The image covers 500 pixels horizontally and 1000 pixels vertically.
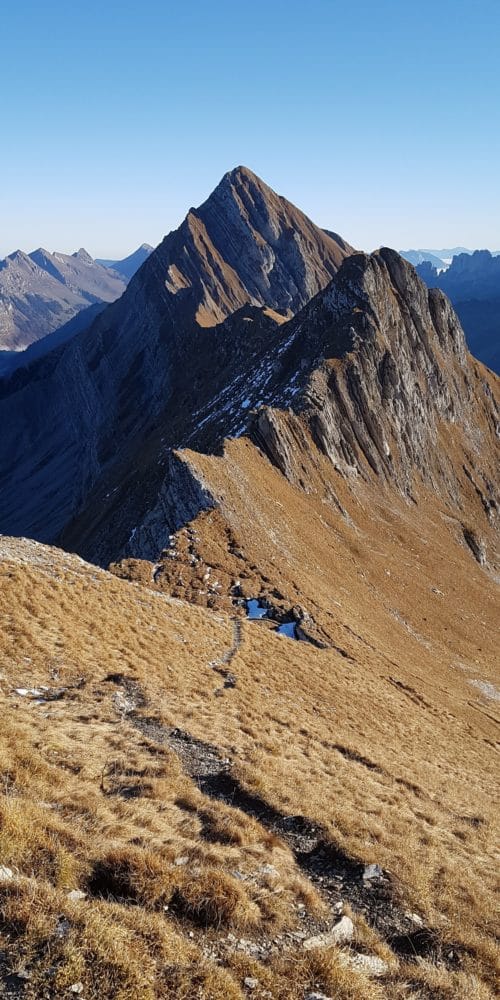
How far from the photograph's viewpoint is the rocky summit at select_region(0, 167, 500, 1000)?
873cm

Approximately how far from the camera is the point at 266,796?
14141 mm

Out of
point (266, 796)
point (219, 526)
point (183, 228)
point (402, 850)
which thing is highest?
point (183, 228)

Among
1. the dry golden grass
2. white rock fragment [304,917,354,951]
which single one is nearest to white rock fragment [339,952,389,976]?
the dry golden grass

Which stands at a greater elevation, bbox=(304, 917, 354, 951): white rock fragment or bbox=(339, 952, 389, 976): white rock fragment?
bbox=(339, 952, 389, 976): white rock fragment

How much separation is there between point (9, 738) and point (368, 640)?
29.4m

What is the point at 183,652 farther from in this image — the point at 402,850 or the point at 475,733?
the point at 475,733

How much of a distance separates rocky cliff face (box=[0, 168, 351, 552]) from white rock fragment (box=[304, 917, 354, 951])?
6154 centimetres

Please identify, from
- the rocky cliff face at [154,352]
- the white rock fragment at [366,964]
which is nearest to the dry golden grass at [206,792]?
the white rock fragment at [366,964]

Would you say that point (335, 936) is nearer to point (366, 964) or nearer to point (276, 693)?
point (366, 964)

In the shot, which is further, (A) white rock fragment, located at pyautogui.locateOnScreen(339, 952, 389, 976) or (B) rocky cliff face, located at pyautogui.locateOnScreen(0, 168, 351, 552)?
(B) rocky cliff face, located at pyautogui.locateOnScreen(0, 168, 351, 552)

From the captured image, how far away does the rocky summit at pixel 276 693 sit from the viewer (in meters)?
8.73

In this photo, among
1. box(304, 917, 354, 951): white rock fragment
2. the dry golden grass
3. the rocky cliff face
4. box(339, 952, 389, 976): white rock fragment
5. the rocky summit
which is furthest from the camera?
the rocky cliff face

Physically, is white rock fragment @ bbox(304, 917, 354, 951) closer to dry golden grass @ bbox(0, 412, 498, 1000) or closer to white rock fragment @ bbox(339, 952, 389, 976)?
dry golden grass @ bbox(0, 412, 498, 1000)

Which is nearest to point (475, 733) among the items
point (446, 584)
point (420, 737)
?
point (420, 737)
